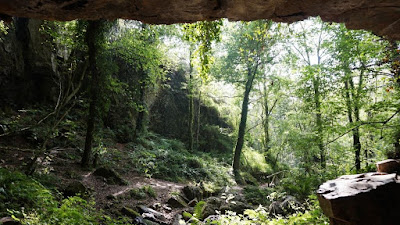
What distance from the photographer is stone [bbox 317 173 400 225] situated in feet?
11.3

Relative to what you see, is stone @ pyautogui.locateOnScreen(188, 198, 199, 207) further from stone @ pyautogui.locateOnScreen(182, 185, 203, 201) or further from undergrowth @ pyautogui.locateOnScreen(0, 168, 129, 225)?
undergrowth @ pyautogui.locateOnScreen(0, 168, 129, 225)

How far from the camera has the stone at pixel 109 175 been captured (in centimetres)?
Result: 883

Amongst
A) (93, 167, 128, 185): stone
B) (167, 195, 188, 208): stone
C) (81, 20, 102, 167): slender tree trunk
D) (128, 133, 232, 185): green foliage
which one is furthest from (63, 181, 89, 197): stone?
(128, 133, 232, 185): green foliage

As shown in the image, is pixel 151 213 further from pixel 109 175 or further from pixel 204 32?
pixel 204 32

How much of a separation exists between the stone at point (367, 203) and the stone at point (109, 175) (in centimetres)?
755

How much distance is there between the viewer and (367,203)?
11.5 ft

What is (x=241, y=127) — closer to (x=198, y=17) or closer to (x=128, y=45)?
(x=128, y=45)

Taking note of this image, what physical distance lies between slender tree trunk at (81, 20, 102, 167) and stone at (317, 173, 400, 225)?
8.31 meters

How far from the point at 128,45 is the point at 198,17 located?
309 inches

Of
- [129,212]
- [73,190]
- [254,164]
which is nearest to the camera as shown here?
[73,190]

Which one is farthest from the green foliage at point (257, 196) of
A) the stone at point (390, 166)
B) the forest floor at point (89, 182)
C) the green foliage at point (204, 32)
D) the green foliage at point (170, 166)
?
the green foliage at point (204, 32)

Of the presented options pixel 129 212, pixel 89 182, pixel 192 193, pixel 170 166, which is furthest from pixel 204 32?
pixel 170 166

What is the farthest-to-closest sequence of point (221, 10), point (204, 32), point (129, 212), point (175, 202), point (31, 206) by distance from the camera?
point (175, 202) < point (129, 212) < point (204, 32) < point (31, 206) < point (221, 10)

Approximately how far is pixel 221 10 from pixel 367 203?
3.64 m
